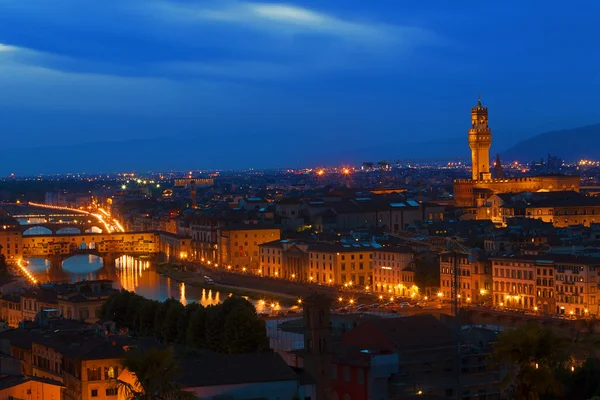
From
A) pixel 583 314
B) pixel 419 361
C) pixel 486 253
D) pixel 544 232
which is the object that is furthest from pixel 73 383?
pixel 544 232

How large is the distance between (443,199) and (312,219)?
8.13m

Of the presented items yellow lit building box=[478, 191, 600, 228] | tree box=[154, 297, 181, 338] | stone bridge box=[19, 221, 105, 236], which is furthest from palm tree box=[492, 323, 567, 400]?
stone bridge box=[19, 221, 105, 236]

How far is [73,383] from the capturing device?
1428 cm

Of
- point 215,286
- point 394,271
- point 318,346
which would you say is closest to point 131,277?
point 215,286

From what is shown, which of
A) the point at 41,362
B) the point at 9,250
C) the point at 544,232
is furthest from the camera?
the point at 9,250

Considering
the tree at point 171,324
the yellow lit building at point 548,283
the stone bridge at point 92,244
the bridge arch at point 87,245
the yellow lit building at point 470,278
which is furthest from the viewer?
the bridge arch at point 87,245

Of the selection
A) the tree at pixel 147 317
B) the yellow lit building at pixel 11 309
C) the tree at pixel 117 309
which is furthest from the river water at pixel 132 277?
the tree at pixel 147 317

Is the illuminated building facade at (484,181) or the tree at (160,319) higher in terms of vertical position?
the illuminated building facade at (484,181)

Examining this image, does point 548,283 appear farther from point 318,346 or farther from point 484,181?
point 484,181

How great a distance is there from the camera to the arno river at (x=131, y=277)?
32750 mm

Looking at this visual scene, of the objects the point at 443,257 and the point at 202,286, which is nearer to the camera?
the point at 443,257

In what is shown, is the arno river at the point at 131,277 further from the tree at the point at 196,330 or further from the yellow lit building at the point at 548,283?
the tree at the point at 196,330

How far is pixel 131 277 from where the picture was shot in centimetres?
3994

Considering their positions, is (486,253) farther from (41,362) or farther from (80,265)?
(80,265)
